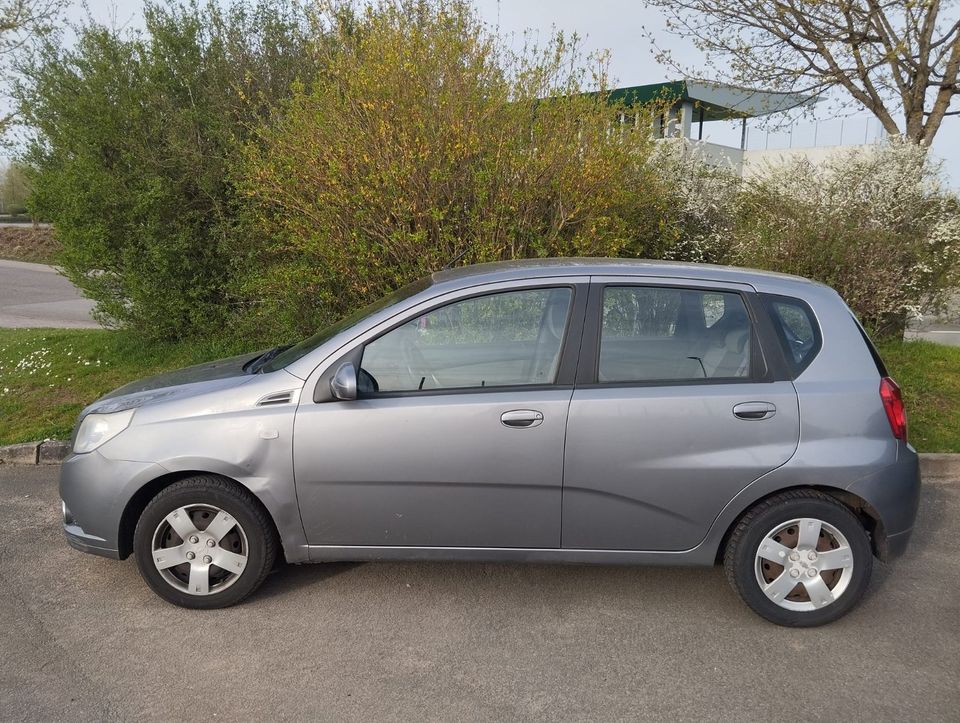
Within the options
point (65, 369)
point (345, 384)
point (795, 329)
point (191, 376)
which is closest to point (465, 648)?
point (345, 384)

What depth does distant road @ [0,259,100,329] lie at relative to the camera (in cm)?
1326

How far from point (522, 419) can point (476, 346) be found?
0.44 meters

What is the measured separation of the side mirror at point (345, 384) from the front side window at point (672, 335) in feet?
3.65

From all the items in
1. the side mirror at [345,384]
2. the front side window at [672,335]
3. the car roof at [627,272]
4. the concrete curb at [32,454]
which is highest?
the car roof at [627,272]

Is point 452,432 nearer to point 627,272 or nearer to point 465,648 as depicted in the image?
point 465,648

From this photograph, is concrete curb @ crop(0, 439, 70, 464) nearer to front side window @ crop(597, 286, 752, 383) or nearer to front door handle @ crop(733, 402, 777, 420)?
front side window @ crop(597, 286, 752, 383)

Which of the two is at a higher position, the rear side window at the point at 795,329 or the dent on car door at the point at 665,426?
the rear side window at the point at 795,329

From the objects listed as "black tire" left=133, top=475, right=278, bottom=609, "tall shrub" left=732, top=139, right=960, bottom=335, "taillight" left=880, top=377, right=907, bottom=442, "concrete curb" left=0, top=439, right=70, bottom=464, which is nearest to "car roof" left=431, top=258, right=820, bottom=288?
"taillight" left=880, top=377, right=907, bottom=442

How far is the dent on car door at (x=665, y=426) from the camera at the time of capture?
12.1 ft

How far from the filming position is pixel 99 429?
13.0 feet

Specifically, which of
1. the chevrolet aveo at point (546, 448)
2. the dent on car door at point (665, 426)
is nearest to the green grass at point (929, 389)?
the chevrolet aveo at point (546, 448)

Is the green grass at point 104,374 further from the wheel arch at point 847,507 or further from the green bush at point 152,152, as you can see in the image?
the wheel arch at point 847,507

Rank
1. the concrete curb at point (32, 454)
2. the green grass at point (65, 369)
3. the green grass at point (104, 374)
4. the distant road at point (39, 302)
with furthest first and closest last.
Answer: the distant road at point (39, 302)
the green grass at point (65, 369)
the green grass at point (104, 374)
the concrete curb at point (32, 454)

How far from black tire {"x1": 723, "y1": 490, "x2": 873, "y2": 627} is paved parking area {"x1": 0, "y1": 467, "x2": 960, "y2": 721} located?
0.29 feet
